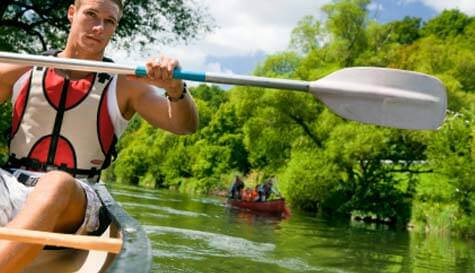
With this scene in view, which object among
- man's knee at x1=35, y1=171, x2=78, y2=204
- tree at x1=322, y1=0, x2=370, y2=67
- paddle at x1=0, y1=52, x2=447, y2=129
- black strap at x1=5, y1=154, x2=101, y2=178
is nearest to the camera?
man's knee at x1=35, y1=171, x2=78, y2=204

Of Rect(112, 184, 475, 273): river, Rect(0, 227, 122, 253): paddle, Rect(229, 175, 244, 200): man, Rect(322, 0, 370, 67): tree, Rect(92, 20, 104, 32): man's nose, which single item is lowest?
Rect(112, 184, 475, 273): river

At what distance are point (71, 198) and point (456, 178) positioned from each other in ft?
49.3

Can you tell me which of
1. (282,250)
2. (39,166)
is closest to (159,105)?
(39,166)

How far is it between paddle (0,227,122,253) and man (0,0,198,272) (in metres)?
0.48

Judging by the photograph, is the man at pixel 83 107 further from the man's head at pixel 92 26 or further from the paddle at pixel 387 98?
the paddle at pixel 387 98

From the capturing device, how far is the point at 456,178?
15273 mm

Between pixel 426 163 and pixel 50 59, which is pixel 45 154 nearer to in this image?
pixel 50 59

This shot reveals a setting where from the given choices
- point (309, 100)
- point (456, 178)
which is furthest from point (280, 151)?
point (456, 178)

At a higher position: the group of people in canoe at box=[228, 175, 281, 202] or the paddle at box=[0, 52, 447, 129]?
the paddle at box=[0, 52, 447, 129]

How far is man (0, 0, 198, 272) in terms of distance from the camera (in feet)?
6.79

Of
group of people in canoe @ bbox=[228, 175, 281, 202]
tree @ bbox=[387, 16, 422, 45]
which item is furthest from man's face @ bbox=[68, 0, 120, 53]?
tree @ bbox=[387, 16, 422, 45]

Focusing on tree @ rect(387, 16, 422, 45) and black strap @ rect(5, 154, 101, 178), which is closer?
black strap @ rect(5, 154, 101, 178)

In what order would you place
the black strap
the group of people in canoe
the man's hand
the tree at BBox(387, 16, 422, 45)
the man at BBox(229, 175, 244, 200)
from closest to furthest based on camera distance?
the man's hand → the black strap → the group of people in canoe → the man at BBox(229, 175, 244, 200) → the tree at BBox(387, 16, 422, 45)

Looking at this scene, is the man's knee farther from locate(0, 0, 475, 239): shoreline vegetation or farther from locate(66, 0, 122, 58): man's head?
locate(0, 0, 475, 239): shoreline vegetation
